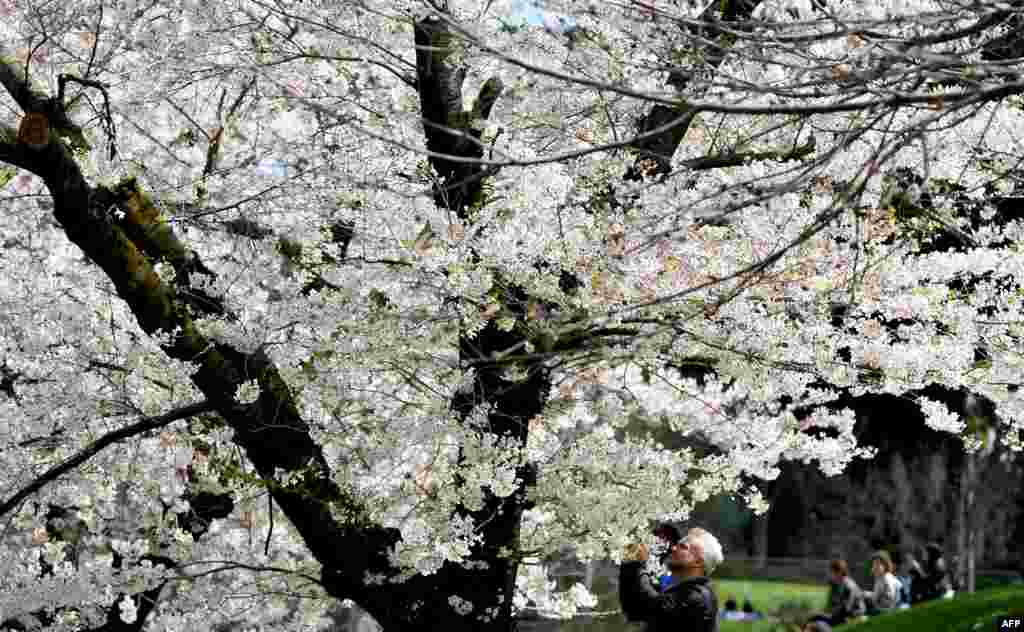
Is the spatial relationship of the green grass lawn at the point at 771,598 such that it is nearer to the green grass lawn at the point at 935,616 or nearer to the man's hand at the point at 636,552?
the green grass lawn at the point at 935,616

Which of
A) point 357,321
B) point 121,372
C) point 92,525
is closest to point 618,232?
point 357,321

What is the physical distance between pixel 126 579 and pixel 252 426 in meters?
1.51

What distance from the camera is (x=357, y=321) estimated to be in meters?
5.86

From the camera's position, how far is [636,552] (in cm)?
643

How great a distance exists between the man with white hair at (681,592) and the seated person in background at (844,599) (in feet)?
24.5

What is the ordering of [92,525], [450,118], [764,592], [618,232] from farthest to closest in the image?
[764,592] → [92,525] → [450,118] → [618,232]

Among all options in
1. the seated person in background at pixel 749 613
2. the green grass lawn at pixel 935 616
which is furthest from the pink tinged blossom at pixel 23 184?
the seated person in background at pixel 749 613

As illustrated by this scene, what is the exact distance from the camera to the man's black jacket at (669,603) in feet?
19.0

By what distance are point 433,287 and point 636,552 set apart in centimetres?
159

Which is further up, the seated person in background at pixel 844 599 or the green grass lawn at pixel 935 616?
the seated person in background at pixel 844 599

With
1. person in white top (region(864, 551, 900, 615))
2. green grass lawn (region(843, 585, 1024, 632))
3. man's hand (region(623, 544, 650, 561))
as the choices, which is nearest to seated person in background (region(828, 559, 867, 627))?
person in white top (region(864, 551, 900, 615))

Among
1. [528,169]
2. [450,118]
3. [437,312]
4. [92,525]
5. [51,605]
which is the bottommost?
[51,605]

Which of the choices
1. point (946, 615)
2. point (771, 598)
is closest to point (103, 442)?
point (946, 615)

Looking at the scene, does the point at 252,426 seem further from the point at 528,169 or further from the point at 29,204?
the point at 29,204
